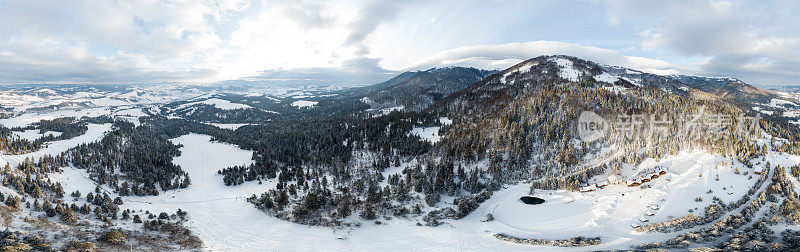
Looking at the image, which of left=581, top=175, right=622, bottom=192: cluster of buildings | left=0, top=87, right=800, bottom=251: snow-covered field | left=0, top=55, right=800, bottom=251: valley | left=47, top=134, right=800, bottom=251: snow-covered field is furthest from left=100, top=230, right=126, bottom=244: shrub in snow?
left=581, top=175, right=622, bottom=192: cluster of buildings

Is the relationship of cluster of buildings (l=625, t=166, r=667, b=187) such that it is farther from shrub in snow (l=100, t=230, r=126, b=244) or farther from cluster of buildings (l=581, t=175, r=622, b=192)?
shrub in snow (l=100, t=230, r=126, b=244)

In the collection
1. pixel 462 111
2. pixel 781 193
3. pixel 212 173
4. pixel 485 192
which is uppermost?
pixel 462 111

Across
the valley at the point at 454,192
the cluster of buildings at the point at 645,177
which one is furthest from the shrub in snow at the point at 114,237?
the cluster of buildings at the point at 645,177

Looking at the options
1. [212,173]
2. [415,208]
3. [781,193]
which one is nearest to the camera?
[781,193]

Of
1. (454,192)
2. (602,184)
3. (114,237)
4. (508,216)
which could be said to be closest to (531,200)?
(508,216)

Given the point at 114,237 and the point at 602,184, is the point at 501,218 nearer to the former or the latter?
the point at 602,184

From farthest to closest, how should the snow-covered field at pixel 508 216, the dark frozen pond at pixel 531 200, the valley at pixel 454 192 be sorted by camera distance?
1. the dark frozen pond at pixel 531 200
2. the snow-covered field at pixel 508 216
3. the valley at pixel 454 192

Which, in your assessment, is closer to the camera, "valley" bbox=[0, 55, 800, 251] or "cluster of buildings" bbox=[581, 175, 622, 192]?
"valley" bbox=[0, 55, 800, 251]

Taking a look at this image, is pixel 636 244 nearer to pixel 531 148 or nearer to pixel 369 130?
pixel 531 148

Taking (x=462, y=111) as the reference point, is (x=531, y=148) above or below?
below

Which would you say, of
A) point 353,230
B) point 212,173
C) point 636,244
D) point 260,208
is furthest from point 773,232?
point 212,173

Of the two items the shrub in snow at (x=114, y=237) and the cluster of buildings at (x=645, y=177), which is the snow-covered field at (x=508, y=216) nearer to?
the cluster of buildings at (x=645, y=177)
